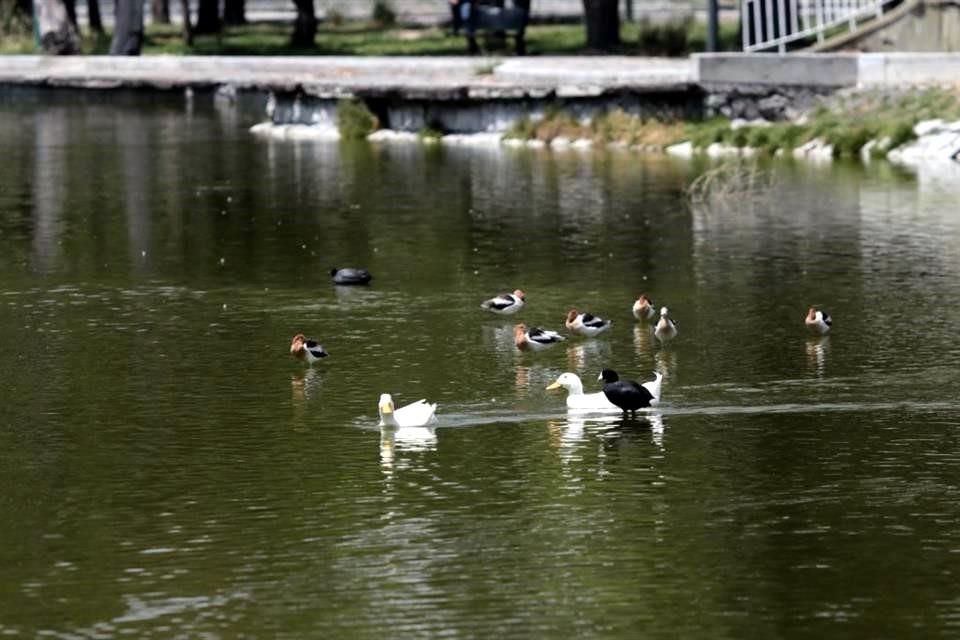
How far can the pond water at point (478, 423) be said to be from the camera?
1597cm

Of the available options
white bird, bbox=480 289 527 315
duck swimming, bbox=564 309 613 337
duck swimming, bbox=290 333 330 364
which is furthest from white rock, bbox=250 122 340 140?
duck swimming, bbox=290 333 330 364

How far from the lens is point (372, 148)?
50.0 meters

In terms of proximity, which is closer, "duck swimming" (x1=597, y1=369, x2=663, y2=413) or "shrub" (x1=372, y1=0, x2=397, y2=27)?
"duck swimming" (x1=597, y1=369, x2=663, y2=413)

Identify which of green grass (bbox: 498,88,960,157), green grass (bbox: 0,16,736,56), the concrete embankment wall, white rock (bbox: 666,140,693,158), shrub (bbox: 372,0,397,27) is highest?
shrub (bbox: 372,0,397,27)

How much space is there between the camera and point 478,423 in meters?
21.5

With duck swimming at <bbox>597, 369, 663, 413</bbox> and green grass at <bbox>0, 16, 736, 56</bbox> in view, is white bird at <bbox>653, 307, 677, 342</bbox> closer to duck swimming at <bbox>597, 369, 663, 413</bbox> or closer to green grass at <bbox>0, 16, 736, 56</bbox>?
duck swimming at <bbox>597, 369, 663, 413</bbox>

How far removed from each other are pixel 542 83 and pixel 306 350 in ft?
88.0

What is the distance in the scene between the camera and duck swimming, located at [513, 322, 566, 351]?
25.1 meters

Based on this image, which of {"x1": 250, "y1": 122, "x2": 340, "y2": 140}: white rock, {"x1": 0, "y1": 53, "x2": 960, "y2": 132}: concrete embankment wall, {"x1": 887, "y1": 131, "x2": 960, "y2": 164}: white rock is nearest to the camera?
{"x1": 887, "y1": 131, "x2": 960, "y2": 164}: white rock

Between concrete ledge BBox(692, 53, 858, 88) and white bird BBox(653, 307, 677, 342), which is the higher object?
concrete ledge BBox(692, 53, 858, 88)

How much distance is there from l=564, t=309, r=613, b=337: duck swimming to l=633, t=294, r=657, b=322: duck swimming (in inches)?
33.1

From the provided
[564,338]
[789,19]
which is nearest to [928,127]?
[789,19]

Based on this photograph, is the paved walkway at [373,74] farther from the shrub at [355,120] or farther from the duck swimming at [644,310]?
the duck swimming at [644,310]

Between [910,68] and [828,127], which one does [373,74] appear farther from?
[910,68]
